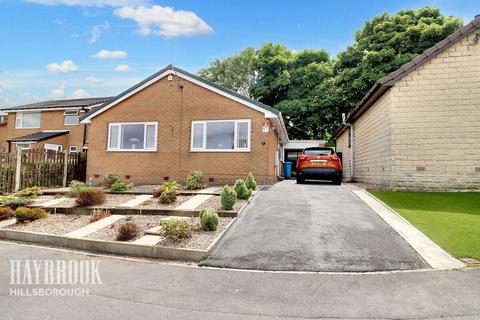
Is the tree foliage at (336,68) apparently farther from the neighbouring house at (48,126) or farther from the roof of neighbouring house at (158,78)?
the neighbouring house at (48,126)

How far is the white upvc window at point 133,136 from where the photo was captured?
15.1 meters

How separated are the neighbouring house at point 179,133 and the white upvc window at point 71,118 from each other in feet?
40.0

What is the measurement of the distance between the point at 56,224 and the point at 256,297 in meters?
6.53

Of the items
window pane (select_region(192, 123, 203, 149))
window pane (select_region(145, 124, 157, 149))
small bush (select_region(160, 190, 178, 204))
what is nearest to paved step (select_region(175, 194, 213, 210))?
small bush (select_region(160, 190, 178, 204))

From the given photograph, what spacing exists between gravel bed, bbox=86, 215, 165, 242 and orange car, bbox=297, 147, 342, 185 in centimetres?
840

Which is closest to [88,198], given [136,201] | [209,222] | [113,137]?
[136,201]

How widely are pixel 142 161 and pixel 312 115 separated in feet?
71.7

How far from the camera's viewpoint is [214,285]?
433cm

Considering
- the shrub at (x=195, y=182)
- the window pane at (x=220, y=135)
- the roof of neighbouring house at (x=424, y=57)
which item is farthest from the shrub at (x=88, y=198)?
the roof of neighbouring house at (x=424, y=57)

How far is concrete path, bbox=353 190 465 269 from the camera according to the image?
4.88m

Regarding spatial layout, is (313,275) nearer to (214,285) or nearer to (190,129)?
(214,285)

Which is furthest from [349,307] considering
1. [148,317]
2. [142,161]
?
[142,161]

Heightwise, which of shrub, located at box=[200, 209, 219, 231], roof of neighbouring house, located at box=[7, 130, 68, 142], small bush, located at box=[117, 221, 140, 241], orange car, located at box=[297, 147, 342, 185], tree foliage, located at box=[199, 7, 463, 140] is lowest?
small bush, located at box=[117, 221, 140, 241]

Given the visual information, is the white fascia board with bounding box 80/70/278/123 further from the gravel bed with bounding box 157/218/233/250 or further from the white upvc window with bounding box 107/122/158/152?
the gravel bed with bounding box 157/218/233/250
